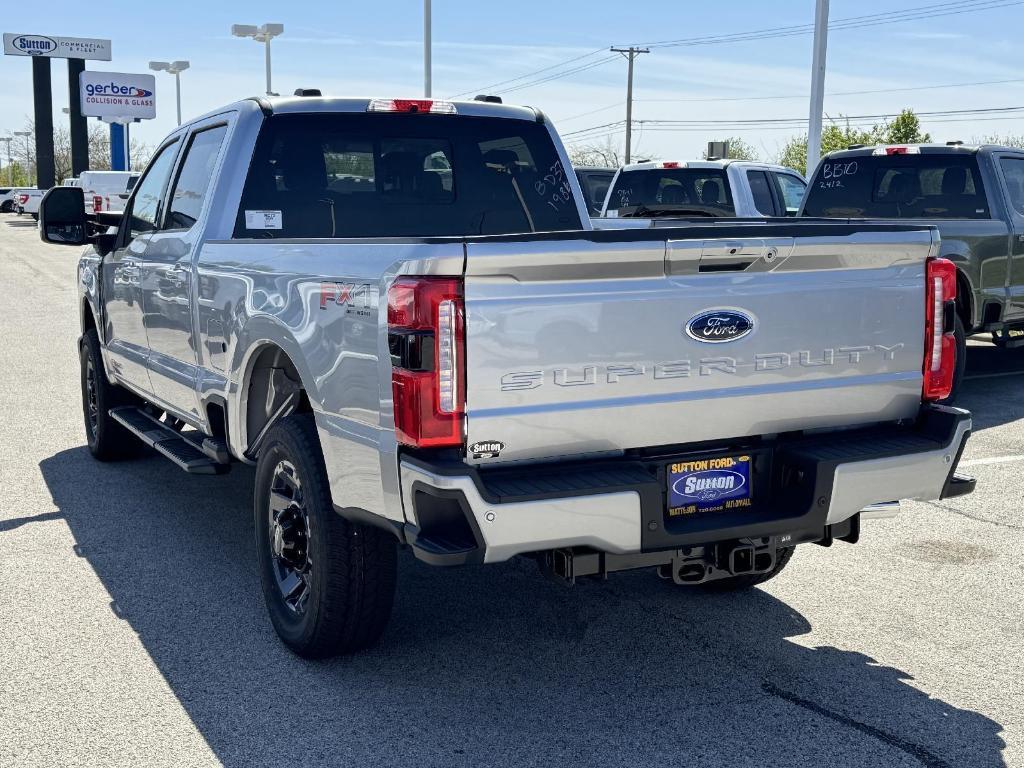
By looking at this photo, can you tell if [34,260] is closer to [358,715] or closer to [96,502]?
[96,502]

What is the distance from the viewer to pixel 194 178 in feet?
20.0

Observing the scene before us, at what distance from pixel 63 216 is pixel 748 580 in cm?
441

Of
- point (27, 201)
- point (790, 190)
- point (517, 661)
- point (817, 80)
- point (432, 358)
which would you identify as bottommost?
point (517, 661)

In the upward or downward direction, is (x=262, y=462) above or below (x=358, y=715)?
above

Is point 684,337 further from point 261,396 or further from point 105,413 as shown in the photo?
point 105,413

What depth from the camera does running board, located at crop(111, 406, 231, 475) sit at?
5523 mm

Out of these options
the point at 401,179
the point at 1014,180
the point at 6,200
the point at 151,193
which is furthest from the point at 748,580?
the point at 6,200

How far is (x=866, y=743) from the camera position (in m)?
3.81

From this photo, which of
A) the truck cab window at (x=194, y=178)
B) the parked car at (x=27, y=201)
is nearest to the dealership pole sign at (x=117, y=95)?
the parked car at (x=27, y=201)

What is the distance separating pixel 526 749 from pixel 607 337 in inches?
52.1

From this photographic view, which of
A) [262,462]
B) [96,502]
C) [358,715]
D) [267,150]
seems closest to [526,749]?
[358,715]

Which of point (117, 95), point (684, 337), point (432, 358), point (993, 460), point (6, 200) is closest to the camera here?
point (432, 358)

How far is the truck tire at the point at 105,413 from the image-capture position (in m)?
7.72

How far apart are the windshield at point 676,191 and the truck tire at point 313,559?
9.99 metres
